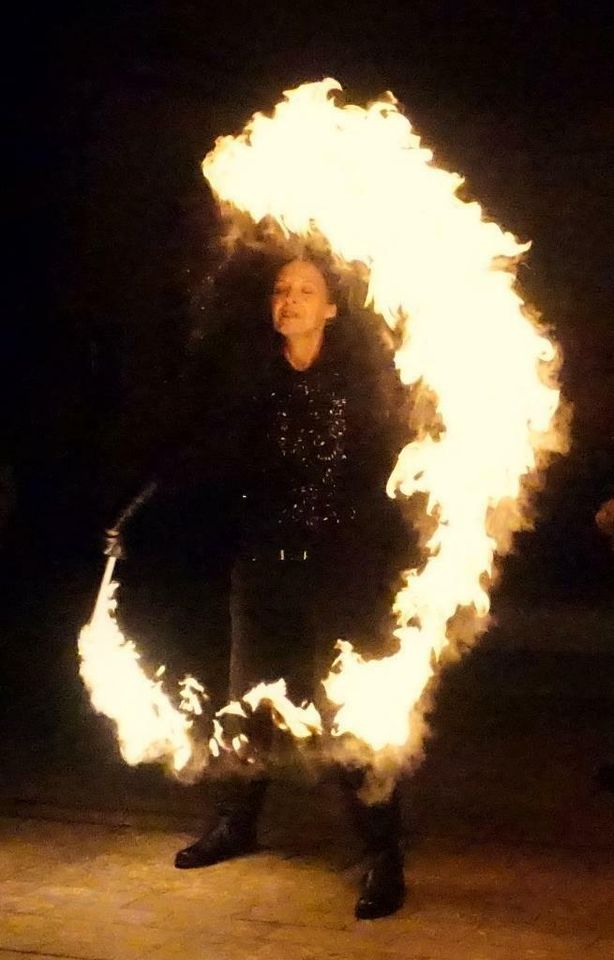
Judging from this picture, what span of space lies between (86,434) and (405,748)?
10.6m

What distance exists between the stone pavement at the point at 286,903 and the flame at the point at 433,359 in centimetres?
60

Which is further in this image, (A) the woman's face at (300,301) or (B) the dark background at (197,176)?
(B) the dark background at (197,176)

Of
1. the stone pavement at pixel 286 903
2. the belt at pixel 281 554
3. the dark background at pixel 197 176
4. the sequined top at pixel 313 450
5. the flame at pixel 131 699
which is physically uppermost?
the dark background at pixel 197 176

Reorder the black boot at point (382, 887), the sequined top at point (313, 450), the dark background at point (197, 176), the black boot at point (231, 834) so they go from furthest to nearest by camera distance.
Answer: the dark background at point (197, 176)
the black boot at point (231, 834)
the sequined top at point (313, 450)
the black boot at point (382, 887)

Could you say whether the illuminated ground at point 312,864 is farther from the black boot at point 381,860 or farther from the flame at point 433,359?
the flame at point 433,359

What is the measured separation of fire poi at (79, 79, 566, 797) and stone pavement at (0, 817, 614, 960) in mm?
495

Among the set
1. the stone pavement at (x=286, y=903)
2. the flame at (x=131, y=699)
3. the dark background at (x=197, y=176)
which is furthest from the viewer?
the dark background at (x=197, y=176)

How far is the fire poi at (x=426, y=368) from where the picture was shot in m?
5.48

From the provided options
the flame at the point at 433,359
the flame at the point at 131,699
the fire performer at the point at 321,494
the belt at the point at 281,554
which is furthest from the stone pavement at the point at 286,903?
the belt at the point at 281,554

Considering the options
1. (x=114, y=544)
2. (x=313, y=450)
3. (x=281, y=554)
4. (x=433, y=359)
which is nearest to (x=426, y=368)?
(x=433, y=359)

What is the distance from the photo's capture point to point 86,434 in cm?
1574

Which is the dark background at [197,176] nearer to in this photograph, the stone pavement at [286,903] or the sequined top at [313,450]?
the stone pavement at [286,903]

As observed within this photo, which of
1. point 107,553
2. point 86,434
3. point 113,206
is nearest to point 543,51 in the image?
point 113,206

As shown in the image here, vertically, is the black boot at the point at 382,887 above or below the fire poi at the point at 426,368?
below
